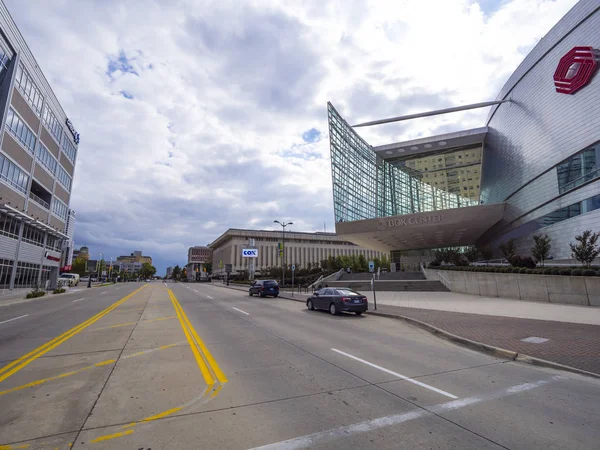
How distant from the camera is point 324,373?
6.27m

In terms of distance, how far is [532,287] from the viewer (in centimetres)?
2083

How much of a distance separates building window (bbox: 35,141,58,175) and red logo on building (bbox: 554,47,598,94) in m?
57.2

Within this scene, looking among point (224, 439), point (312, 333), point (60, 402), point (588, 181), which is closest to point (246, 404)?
point (224, 439)

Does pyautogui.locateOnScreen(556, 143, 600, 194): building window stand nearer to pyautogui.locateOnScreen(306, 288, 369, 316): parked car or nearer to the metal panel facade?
the metal panel facade

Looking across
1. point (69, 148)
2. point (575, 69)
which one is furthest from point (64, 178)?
point (575, 69)

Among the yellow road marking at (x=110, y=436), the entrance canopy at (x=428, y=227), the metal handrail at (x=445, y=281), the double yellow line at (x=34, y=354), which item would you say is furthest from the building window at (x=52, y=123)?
the metal handrail at (x=445, y=281)

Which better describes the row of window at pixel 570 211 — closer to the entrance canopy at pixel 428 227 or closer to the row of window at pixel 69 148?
the entrance canopy at pixel 428 227

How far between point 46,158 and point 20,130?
9102mm

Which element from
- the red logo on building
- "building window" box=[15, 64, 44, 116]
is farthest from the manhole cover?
"building window" box=[15, 64, 44, 116]

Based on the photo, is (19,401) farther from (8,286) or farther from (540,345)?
(8,286)

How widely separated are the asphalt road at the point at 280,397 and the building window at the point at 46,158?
1596 inches

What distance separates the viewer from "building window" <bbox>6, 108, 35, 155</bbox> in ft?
104

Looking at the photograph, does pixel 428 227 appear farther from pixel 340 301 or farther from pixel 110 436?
pixel 110 436

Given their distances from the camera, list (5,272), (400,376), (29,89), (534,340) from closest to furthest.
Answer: (400,376) → (534,340) → (5,272) → (29,89)
